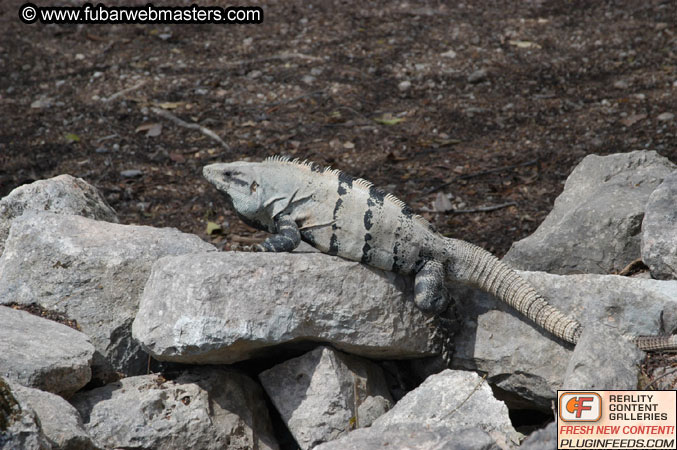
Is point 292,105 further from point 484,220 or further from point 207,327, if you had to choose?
point 207,327

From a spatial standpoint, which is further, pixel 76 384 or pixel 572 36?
pixel 572 36

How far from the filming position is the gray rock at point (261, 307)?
4.09 meters

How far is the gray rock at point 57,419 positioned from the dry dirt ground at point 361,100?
9.82 feet

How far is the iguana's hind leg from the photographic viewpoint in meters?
4.47

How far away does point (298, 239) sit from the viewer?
4586 mm

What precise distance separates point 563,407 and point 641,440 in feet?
1.27

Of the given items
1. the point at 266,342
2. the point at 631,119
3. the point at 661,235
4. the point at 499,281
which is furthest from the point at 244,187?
the point at 631,119

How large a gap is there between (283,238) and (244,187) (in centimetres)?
46

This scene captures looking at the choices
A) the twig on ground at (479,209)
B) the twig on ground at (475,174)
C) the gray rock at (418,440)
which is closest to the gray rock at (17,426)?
the gray rock at (418,440)

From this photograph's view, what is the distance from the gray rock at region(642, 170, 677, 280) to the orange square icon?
1.39 meters

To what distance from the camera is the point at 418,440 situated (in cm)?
341

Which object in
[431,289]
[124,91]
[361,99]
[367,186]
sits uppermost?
[361,99]

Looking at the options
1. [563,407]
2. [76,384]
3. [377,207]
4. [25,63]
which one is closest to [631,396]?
[563,407]

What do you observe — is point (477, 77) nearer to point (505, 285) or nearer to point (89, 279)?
point (505, 285)
